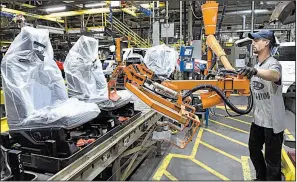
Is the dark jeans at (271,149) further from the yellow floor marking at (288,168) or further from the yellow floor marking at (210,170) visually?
the yellow floor marking at (210,170)

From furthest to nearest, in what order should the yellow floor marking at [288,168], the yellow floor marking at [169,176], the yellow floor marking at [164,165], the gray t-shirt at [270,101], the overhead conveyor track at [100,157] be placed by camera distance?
the yellow floor marking at [164,165] → the yellow floor marking at [169,176] → the gray t-shirt at [270,101] → the yellow floor marking at [288,168] → the overhead conveyor track at [100,157]

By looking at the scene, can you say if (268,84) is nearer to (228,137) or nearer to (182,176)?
(182,176)

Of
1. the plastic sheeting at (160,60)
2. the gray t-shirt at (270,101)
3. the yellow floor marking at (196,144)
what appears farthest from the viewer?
the plastic sheeting at (160,60)

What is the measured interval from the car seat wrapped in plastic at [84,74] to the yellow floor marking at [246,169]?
2.34 m

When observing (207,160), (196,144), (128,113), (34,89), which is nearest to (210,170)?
(207,160)

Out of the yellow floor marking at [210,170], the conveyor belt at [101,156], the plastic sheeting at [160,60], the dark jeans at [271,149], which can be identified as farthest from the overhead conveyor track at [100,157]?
the plastic sheeting at [160,60]

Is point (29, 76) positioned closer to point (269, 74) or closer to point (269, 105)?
point (269, 74)

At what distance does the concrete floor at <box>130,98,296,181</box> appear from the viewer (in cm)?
401

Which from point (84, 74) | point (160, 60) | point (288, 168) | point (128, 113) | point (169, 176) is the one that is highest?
point (160, 60)

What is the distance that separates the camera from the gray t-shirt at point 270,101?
2.70 metres

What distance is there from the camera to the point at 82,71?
3.67 m

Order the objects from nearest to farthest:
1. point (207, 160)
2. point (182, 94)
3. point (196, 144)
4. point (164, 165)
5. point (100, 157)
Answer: point (100, 157), point (182, 94), point (164, 165), point (207, 160), point (196, 144)

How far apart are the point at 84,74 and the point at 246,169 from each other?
10.2ft

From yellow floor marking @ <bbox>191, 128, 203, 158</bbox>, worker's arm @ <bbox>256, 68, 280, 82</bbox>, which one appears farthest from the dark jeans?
yellow floor marking @ <bbox>191, 128, 203, 158</bbox>
